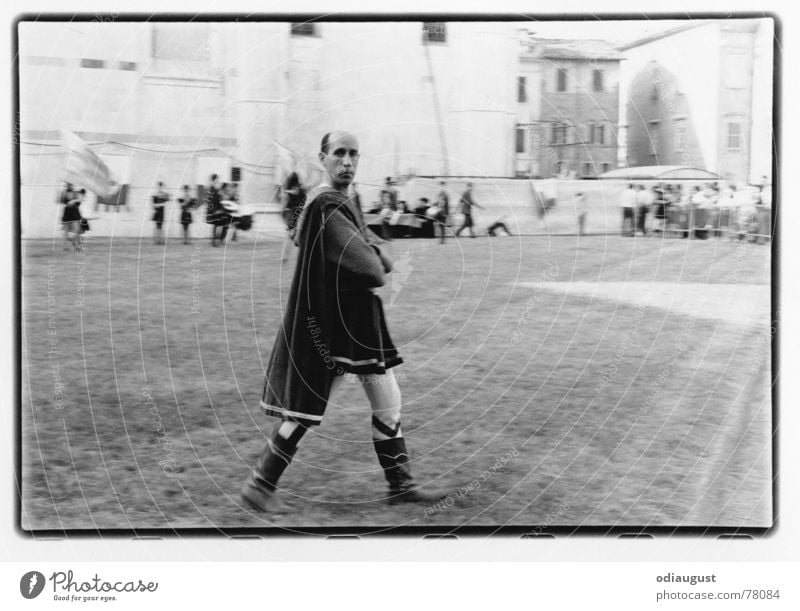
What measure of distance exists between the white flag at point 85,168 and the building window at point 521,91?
2494 millimetres

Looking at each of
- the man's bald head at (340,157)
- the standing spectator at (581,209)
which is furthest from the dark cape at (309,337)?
the standing spectator at (581,209)

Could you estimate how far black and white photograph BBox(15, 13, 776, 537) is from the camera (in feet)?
20.2

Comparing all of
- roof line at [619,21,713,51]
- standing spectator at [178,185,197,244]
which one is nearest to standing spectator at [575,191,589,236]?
roof line at [619,21,713,51]

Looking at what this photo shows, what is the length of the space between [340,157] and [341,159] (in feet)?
0.05

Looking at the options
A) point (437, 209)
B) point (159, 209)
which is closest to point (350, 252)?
point (437, 209)

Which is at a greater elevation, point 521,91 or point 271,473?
point 521,91

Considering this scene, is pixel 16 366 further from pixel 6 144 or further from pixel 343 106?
pixel 343 106

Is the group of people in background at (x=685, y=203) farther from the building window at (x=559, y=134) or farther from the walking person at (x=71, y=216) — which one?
the walking person at (x=71, y=216)

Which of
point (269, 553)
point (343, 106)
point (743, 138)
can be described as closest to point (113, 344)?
point (269, 553)

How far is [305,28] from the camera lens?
6.25 meters

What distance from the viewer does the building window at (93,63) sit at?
6250 millimetres

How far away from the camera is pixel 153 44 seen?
6254mm

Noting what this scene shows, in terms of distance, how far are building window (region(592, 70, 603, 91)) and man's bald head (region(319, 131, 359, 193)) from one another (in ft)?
4.86

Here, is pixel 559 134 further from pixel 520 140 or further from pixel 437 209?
pixel 437 209
